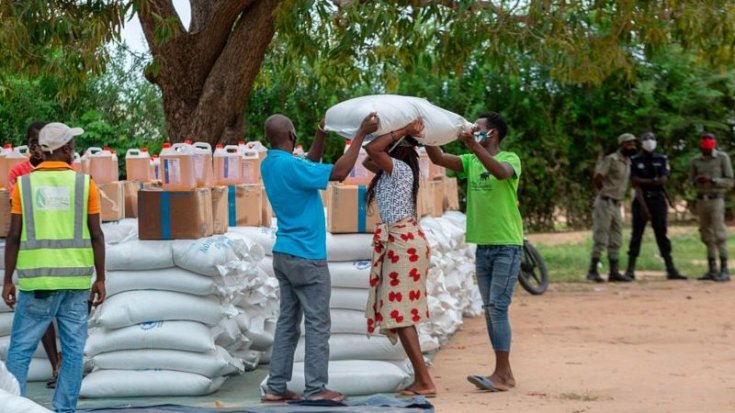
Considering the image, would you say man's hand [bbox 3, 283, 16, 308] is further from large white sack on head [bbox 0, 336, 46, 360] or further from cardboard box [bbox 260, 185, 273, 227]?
cardboard box [bbox 260, 185, 273, 227]

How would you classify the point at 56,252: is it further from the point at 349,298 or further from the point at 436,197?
the point at 436,197

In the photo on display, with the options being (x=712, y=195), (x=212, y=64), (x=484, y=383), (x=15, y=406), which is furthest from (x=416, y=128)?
(x=712, y=195)

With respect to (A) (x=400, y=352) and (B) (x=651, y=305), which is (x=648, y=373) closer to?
(A) (x=400, y=352)

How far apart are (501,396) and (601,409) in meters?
0.71

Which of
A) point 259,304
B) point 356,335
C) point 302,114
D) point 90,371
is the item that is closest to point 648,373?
point 356,335

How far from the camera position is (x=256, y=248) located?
834cm

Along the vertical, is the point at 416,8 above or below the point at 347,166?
above

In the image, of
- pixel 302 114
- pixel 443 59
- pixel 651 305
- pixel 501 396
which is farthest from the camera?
pixel 302 114

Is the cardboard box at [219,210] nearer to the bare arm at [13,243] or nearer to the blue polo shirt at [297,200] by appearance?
the blue polo shirt at [297,200]

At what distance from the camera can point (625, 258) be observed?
16625mm

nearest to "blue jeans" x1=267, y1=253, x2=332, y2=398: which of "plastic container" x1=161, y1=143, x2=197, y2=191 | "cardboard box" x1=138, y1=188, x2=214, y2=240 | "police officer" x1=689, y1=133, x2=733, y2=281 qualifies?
"cardboard box" x1=138, y1=188, x2=214, y2=240

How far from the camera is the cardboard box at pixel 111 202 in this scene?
328 inches

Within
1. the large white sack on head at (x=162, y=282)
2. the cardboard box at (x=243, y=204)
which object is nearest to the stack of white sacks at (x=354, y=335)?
the cardboard box at (x=243, y=204)

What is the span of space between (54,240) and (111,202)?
2.10m
